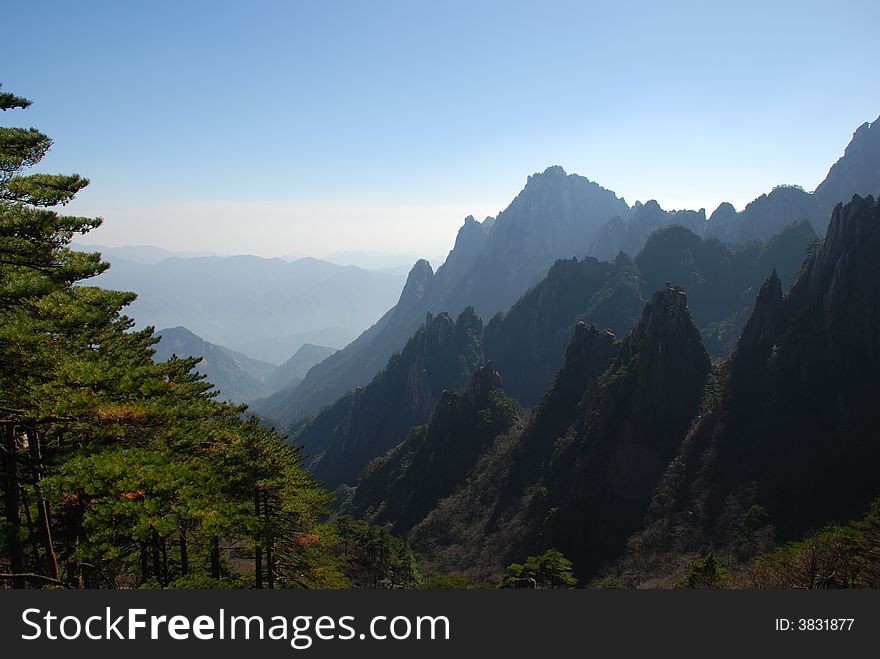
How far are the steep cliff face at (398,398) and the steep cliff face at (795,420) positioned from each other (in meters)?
105

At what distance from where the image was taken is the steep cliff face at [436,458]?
109375 millimetres

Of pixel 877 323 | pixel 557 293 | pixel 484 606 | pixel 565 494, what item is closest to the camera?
pixel 484 606

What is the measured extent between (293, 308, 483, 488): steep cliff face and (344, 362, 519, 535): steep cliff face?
34.0m

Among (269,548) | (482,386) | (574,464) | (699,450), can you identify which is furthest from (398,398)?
(269,548)

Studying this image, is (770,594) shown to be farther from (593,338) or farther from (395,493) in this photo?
(395,493)

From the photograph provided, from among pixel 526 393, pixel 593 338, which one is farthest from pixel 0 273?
pixel 526 393

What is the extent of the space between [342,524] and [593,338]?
2648 inches

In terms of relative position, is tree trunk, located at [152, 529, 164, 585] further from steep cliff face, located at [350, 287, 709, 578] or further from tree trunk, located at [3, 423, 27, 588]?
steep cliff face, located at [350, 287, 709, 578]

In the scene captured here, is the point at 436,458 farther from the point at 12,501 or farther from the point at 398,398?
the point at 12,501

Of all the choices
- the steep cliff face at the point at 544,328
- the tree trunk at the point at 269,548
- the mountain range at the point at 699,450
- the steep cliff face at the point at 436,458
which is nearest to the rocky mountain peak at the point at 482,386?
the steep cliff face at the point at 436,458

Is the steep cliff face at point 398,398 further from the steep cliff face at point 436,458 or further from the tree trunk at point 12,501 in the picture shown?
the tree trunk at point 12,501

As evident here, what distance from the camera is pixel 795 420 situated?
72.4m

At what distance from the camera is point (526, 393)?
17662 cm

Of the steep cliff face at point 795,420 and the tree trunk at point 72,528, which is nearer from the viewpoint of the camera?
the tree trunk at point 72,528
